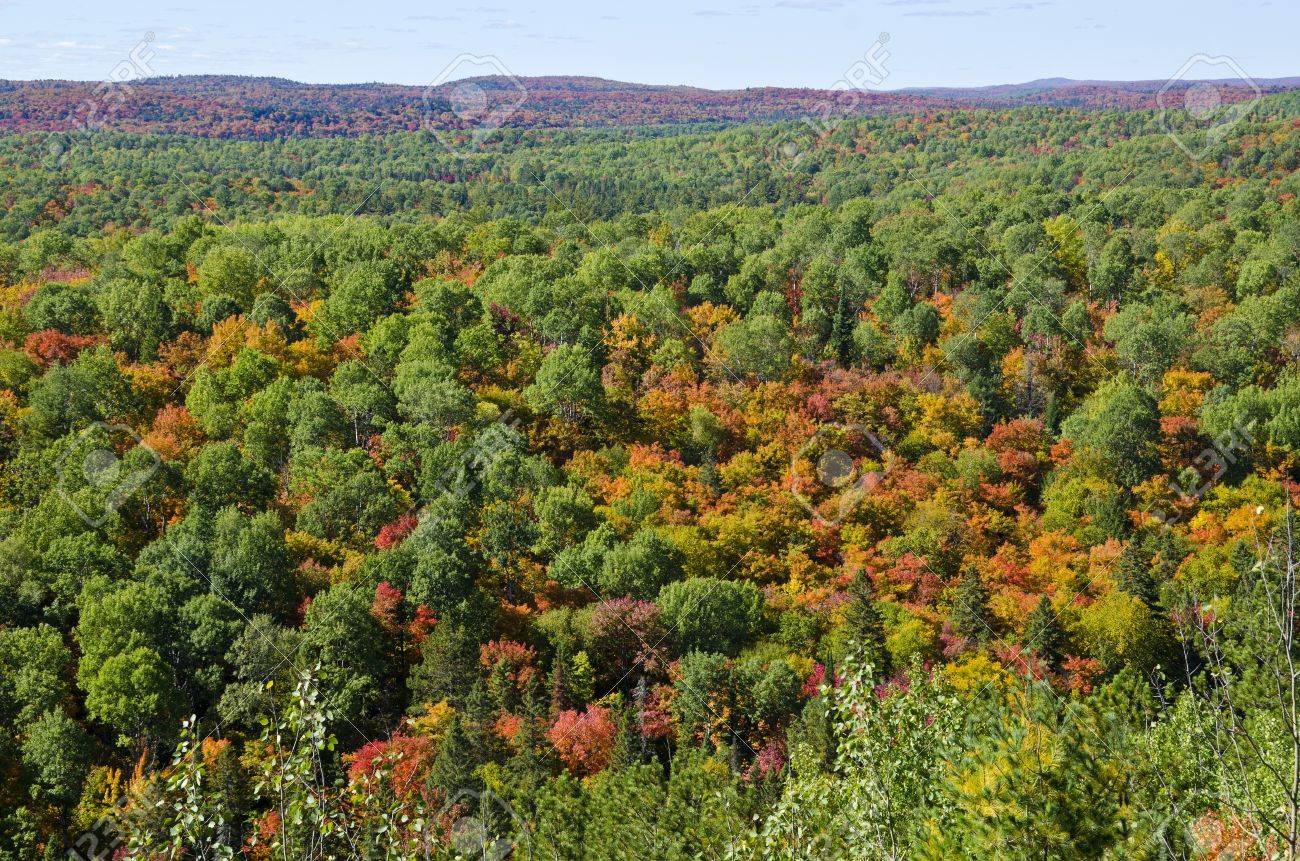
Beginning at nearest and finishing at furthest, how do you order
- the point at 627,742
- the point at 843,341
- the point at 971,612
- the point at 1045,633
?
the point at 627,742
the point at 1045,633
the point at 971,612
the point at 843,341

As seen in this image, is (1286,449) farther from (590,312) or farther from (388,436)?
(388,436)

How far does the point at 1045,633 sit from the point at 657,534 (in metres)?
14.3

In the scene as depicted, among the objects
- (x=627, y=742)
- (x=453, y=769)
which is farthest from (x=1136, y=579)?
(x=453, y=769)

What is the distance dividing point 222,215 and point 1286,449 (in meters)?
80.8

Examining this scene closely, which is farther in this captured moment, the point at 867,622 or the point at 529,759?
the point at 867,622

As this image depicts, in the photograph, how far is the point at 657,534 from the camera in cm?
4150

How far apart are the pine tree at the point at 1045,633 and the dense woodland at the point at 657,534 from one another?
0.27 m

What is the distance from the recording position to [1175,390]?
5403 centimetres

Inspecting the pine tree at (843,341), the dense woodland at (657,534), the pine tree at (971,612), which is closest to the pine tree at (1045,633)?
the dense woodland at (657,534)

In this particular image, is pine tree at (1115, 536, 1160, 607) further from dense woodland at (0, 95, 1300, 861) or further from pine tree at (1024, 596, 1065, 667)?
pine tree at (1024, 596, 1065, 667)

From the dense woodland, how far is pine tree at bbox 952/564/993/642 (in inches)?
8.9

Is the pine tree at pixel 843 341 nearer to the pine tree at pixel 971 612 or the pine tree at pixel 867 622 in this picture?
the pine tree at pixel 971 612

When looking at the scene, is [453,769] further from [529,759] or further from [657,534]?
[657,534]

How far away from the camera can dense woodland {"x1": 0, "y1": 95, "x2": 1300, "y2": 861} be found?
14.9 metres
